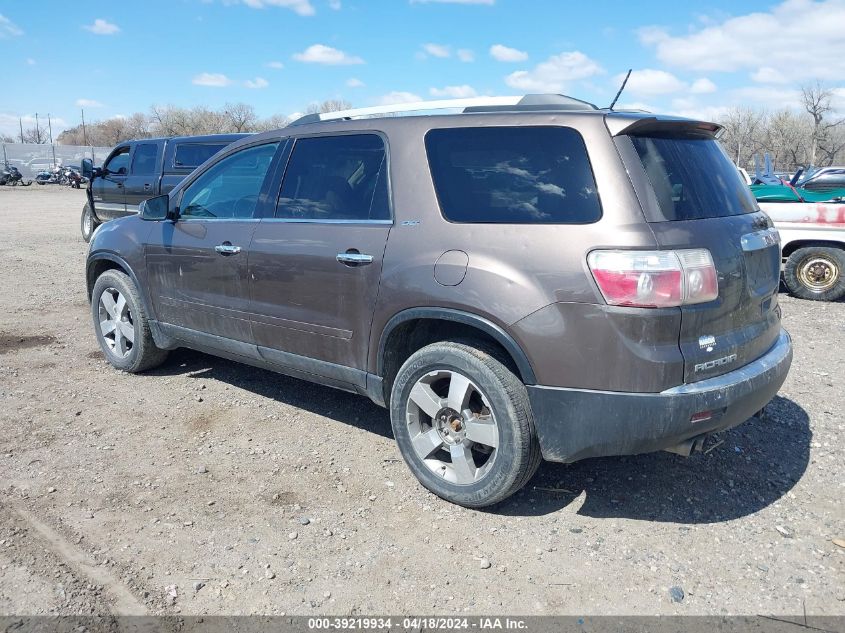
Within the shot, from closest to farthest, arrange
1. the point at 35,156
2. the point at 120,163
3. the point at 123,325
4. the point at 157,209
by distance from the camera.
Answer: the point at 157,209
the point at 123,325
the point at 120,163
the point at 35,156

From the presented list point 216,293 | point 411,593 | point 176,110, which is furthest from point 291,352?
point 176,110

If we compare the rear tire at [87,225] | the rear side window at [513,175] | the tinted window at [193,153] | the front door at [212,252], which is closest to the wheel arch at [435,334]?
the rear side window at [513,175]

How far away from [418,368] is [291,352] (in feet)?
3.29

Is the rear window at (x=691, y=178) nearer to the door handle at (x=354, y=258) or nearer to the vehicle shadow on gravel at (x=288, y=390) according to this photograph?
the door handle at (x=354, y=258)

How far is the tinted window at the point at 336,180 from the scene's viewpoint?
11.8 ft

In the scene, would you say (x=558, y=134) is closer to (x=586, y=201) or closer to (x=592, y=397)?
(x=586, y=201)

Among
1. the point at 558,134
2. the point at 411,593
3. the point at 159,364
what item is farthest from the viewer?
the point at 159,364

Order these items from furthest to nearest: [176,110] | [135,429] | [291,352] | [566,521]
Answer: [176,110]
[135,429]
[291,352]
[566,521]

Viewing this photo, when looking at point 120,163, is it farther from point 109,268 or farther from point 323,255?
point 323,255

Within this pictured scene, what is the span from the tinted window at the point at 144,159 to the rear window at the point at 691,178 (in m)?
10.4

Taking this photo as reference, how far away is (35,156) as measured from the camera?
47.8 metres

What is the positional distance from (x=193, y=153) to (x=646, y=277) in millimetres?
9916

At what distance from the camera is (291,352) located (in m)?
3.98

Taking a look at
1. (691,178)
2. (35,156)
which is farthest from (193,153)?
(35,156)
